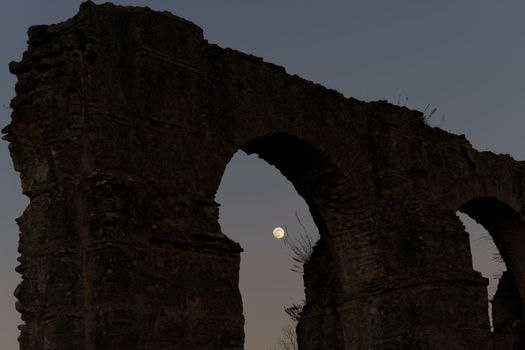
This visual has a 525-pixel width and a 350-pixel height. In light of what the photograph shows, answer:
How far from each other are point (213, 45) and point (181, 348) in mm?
2964

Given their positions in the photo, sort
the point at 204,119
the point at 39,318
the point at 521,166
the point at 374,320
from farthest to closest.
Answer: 1. the point at 521,166
2. the point at 374,320
3. the point at 204,119
4. the point at 39,318

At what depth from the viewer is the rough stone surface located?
25.4 ft

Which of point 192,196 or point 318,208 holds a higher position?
point 318,208

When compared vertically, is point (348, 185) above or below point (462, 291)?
above

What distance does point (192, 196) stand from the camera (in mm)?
8555

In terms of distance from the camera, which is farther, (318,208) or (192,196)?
(318,208)

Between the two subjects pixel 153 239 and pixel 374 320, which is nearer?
pixel 153 239

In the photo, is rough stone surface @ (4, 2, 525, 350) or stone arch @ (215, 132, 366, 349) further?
stone arch @ (215, 132, 366, 349)

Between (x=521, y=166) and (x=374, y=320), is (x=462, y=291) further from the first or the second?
(x=521, y=166)

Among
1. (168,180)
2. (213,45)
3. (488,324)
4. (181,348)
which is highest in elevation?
(213,45)

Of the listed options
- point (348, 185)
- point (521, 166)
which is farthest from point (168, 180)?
point (521, 166)

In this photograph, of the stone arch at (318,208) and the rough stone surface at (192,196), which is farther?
the stone arch at (318,208)

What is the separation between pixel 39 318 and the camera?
764 cm

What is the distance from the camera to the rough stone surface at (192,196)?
7730mm
